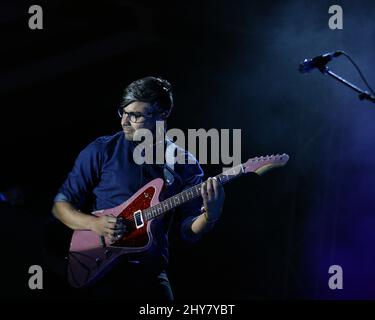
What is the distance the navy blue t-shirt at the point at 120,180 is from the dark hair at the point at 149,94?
0.27 metres

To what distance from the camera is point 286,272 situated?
528 cm

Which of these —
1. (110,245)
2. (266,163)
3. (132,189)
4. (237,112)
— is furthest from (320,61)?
(237,112)

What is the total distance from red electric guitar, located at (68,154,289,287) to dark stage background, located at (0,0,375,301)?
1.37 meters

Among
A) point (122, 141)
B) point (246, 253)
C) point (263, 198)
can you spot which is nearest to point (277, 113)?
point (263, 198)

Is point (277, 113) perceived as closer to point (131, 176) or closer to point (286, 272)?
point (286, 272)

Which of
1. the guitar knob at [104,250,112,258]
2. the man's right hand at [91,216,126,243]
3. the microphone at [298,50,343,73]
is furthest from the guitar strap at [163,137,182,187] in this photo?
the microphone at [298,50,343,73]

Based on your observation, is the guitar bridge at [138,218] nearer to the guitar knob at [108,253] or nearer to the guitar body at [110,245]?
the guitar body at [110,245]

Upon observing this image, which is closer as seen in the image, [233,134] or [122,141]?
[122,141]

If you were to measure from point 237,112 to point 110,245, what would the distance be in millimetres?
2382

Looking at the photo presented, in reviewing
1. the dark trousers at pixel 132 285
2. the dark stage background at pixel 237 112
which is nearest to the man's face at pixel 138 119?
the dark trousers at pixel 132 285

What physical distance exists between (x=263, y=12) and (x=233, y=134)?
3.79ft

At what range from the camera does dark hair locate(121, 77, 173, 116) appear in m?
3.50

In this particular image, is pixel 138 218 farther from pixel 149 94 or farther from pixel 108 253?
pixel 149 94
